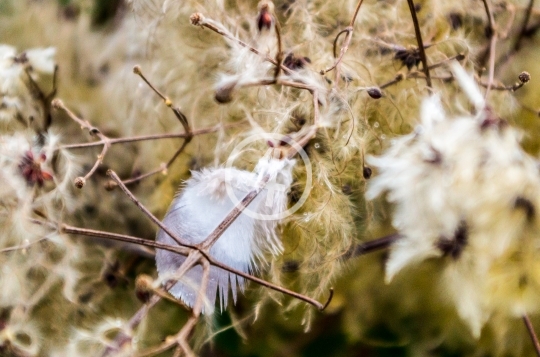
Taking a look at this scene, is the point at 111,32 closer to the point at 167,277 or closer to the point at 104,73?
the point at 104,73

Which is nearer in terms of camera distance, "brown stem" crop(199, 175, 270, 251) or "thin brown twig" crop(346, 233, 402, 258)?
"brown stem" crop(199, 175, 270, 251)

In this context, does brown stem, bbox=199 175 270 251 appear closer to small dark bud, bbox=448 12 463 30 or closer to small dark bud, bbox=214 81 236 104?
small dark bud, bbox=214 81 236 104

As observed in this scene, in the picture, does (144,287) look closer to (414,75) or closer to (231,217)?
(231,217)

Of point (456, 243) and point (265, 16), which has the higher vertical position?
point (265, 16)

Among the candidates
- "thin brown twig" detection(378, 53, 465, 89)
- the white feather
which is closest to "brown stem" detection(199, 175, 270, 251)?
the white feather

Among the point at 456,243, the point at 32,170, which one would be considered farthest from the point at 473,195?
the point at 32,170

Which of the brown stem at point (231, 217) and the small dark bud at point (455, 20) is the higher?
the small dark bud at point (455, 20)

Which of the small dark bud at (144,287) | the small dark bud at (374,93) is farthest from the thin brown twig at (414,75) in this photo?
the small dark bud at (144,287)

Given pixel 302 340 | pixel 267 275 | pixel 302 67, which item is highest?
pixel 302 67

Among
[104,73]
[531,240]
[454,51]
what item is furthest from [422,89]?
[104,73]

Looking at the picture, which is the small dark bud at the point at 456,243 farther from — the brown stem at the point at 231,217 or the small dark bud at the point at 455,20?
the small dark bud at the point at 455,20

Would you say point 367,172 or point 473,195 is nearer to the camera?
point 473,195
